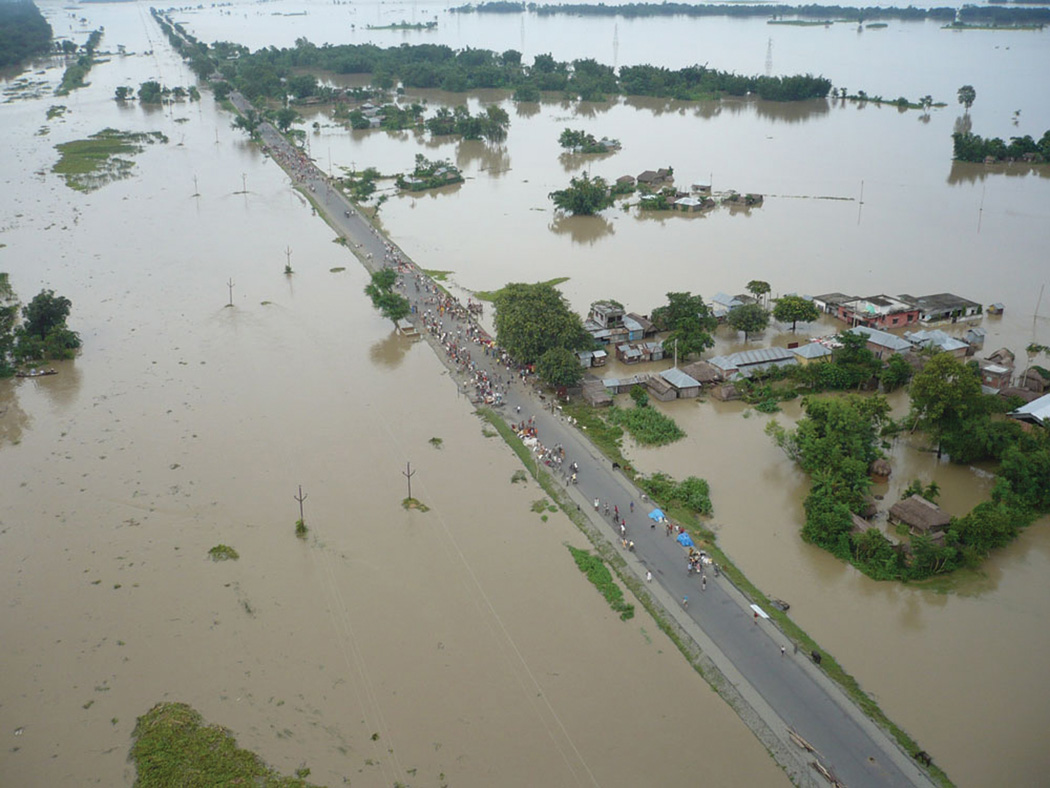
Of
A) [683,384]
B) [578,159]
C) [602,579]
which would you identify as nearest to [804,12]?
[578,159]

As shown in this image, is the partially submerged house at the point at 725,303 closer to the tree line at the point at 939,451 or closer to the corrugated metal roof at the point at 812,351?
the corrugated metal roof at the point at 812,351

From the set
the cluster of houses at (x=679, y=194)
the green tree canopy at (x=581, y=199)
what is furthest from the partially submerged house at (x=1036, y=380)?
the green tree canopy at (x=581, y=199)

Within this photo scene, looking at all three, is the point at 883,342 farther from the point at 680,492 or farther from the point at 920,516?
the point at 680,492

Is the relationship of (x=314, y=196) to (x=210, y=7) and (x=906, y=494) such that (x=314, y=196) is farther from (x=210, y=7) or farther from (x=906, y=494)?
(x=210, y=7)

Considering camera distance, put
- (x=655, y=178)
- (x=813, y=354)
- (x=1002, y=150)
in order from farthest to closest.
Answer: (x=1002, y=150) < (x=655, y=178) < (x=813, y=354)

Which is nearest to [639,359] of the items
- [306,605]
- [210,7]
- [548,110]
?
[306,605]
